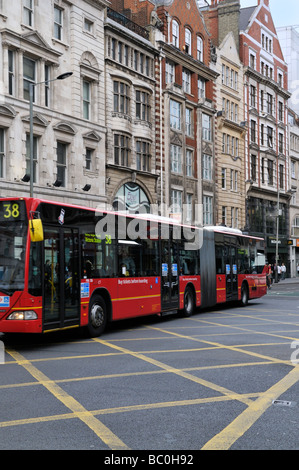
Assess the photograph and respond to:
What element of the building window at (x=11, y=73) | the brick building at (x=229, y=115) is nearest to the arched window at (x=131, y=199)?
the building window at (x=11, y=73)

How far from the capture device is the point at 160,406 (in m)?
6.88

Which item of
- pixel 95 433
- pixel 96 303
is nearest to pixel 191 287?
pixel 96 303

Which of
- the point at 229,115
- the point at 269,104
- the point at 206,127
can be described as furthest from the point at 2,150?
the point at 269,104

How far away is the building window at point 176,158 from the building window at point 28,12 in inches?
603

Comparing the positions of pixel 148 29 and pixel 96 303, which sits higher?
pixel 148 29

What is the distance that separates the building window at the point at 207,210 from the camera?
45.8 meters

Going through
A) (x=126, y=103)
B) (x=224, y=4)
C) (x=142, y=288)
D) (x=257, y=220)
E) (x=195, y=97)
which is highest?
(x=224, y=4)

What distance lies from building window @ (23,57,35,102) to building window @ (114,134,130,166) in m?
7.42

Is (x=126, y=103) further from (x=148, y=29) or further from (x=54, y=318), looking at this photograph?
(x=54, y=318)

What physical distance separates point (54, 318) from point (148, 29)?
31.4m

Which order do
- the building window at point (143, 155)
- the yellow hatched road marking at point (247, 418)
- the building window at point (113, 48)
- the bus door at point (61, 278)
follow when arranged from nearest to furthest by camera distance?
the yellow hatched road marking at point (247, 418)
the bus door at point (61, 278)
the building window at point (113, 48)
the building window at point (143, 155)

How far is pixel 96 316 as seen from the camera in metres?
14.0

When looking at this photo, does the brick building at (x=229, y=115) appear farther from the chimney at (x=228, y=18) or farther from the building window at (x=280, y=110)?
the building window at (x=280, y=110)

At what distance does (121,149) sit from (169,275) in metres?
17.8
